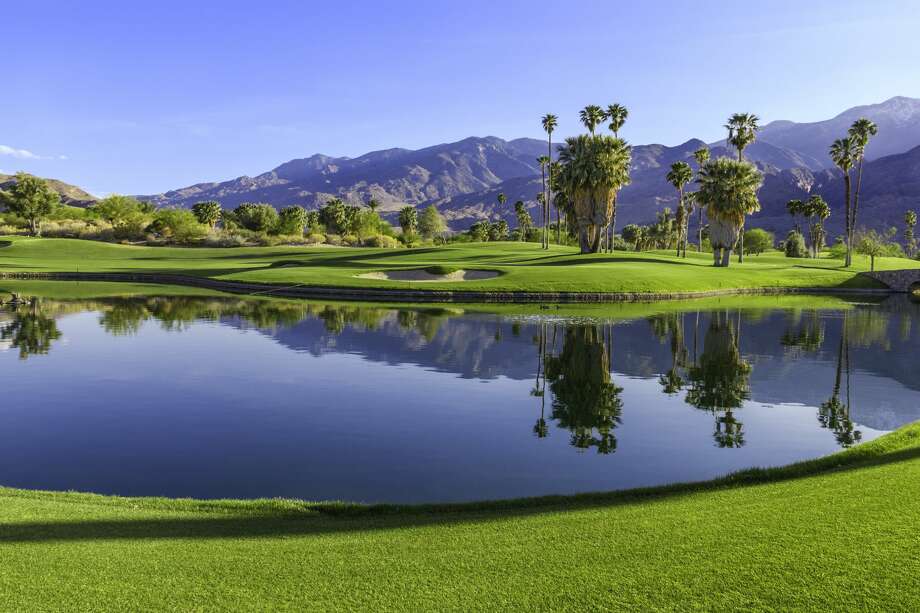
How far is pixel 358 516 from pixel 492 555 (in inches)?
168

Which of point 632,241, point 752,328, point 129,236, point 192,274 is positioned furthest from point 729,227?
point 129,236

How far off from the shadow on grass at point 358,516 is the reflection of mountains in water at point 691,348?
8712mm

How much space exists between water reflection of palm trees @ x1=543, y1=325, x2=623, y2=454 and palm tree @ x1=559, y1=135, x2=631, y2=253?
186 ft

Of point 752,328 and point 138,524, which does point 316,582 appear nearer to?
point 138,524

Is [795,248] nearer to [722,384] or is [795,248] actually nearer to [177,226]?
[177,226]

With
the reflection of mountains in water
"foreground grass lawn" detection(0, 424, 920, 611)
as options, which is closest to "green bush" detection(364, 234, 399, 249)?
the reflection of mountains in water

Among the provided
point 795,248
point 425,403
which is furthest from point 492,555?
point 795,248

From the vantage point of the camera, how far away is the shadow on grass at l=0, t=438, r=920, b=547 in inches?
368

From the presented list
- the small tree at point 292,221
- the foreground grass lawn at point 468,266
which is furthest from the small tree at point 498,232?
the foreground grass lawn at point 468,266

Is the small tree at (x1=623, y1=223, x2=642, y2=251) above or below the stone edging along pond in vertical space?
above

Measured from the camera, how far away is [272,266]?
3666 inches

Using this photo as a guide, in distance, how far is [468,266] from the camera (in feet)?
244

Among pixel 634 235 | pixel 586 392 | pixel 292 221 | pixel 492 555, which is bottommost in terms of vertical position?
pixel 586 392

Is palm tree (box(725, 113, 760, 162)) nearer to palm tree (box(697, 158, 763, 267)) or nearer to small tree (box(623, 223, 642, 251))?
palm tree (box(697, 158, 763, 267))
